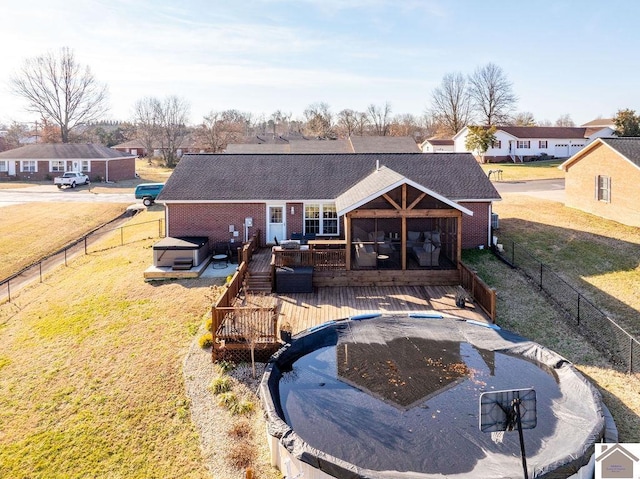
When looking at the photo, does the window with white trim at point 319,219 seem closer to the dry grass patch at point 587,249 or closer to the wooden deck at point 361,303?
the wooden deck at point 361,303

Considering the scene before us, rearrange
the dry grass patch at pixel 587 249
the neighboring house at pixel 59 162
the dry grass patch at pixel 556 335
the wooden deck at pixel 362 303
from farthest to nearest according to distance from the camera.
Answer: the neighboring house at pixel 59 162, the dry grass patch at pixel 587 249, the wooden deck at pixel 362 303, the dry grass patch at pixel 556 335

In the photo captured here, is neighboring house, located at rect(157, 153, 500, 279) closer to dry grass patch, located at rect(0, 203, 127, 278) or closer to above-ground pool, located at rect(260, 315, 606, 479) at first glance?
above-ground pool, located at rect(260, 315, 606, 479)

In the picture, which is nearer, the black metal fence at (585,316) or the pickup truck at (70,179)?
the black metal fence at (585,316)

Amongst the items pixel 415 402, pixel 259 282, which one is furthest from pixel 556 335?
pixel 259 282

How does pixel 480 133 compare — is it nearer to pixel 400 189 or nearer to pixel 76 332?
pixel 400 189

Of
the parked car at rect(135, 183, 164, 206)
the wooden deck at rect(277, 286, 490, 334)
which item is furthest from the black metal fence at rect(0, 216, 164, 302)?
the wooden deck at rect(277, 286, 490, 334)

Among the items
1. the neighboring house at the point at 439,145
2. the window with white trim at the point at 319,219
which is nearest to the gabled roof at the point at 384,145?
the neighboring house at the point at 439,145

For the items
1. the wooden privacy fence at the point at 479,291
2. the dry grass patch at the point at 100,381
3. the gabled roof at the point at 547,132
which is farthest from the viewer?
the gabled roof at the point at 547,132
